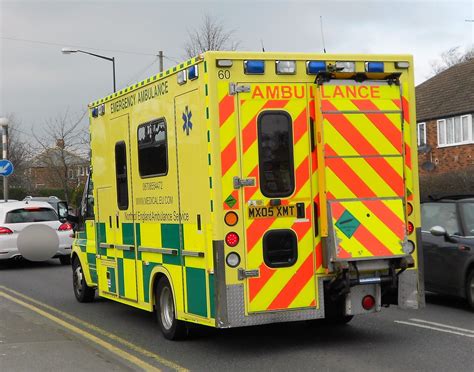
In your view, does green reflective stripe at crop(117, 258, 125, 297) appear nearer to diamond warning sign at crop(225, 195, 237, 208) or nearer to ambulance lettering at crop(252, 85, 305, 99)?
diamond warning sign at crop(225, 195, 237, 208)

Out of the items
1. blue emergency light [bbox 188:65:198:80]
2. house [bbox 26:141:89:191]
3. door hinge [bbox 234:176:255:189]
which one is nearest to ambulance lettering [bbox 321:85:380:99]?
door hinge [bbox 234:176:255:189]

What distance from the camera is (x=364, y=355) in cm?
746

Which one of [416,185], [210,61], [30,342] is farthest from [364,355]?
[30,342]

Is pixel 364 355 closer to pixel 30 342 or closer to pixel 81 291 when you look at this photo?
pixel 30 342

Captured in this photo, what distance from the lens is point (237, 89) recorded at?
7.39m

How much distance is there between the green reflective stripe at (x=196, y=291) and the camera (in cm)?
752

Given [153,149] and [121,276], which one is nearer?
[153,149]

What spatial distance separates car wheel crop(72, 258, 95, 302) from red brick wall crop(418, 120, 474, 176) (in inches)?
869

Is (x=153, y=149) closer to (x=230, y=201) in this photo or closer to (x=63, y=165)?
(x=230, y=201)

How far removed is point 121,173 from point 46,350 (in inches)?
102

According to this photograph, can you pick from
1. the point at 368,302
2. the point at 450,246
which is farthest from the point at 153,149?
the point at 450,246

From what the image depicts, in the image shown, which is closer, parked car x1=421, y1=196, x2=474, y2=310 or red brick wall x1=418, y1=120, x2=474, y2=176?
parked car x1=421, y1=196, x2=474, y2=310

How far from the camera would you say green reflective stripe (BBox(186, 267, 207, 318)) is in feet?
24.7

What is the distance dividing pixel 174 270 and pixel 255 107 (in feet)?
6.88
